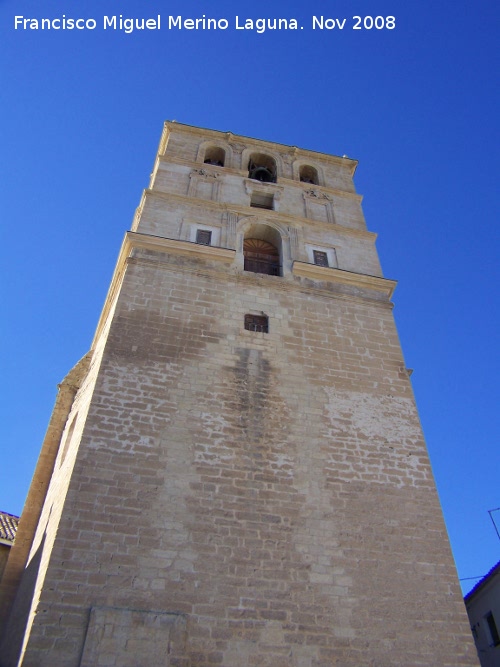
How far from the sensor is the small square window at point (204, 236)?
11077 millimetres

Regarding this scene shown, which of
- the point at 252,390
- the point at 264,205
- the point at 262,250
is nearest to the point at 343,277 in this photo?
the point at 262,250

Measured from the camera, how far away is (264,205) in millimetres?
13227

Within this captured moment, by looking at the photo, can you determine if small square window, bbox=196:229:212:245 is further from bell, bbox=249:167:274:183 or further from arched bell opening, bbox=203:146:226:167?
arched bell opening, bbox=203:146:226:167

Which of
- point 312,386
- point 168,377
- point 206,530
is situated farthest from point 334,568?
point 168,377

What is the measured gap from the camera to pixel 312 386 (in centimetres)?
849

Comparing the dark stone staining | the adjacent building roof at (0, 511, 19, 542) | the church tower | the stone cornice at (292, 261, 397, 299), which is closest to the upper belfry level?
the stone cornice at (292, 261, 397, 299)

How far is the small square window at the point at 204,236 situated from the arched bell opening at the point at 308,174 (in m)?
4.85

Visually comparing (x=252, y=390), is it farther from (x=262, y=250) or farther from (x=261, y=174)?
(x=261, y=174)

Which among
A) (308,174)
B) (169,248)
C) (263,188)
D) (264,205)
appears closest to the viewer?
(169,248)

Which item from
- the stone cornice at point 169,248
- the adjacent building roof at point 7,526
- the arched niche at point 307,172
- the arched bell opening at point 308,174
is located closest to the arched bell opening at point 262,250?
the stone cornice at point 169,248

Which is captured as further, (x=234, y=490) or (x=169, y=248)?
(x=169, y=248)

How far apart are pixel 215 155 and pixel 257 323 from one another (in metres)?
7.29

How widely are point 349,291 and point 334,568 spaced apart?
5464 mm

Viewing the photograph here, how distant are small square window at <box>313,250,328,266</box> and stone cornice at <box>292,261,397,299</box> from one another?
0.53 metres
